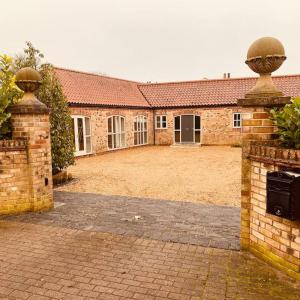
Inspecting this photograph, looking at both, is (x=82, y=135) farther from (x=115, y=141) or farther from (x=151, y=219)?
(x=151, y=219)

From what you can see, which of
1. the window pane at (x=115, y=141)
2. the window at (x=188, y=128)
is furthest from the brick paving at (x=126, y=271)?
the window at (x=188, y=128)

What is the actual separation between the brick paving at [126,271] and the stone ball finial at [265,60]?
2404mm

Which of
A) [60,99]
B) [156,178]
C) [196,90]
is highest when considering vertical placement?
[196,90]

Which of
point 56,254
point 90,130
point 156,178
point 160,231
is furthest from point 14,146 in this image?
point 90,130

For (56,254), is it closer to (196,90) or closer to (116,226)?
(116,226)

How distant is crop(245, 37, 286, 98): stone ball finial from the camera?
4.20 metres

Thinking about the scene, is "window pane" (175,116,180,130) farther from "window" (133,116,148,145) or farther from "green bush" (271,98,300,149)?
"green bush" (271,98,300,149)

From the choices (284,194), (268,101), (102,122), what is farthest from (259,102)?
(102,122)

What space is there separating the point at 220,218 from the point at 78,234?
9.36 ft

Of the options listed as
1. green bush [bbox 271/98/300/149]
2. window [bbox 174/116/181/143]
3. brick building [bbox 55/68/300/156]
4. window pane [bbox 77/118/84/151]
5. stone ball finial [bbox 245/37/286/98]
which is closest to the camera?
green bush [bbox 271/98/300/149]

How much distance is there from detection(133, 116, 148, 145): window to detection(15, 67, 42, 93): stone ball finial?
52.4ft

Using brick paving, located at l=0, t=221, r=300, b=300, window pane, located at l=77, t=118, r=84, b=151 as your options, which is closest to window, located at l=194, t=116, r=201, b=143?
window pane, located at l=77, t=118, r=84, b=151

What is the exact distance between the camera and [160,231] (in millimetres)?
5426

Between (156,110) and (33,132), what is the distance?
18475 millimetres
